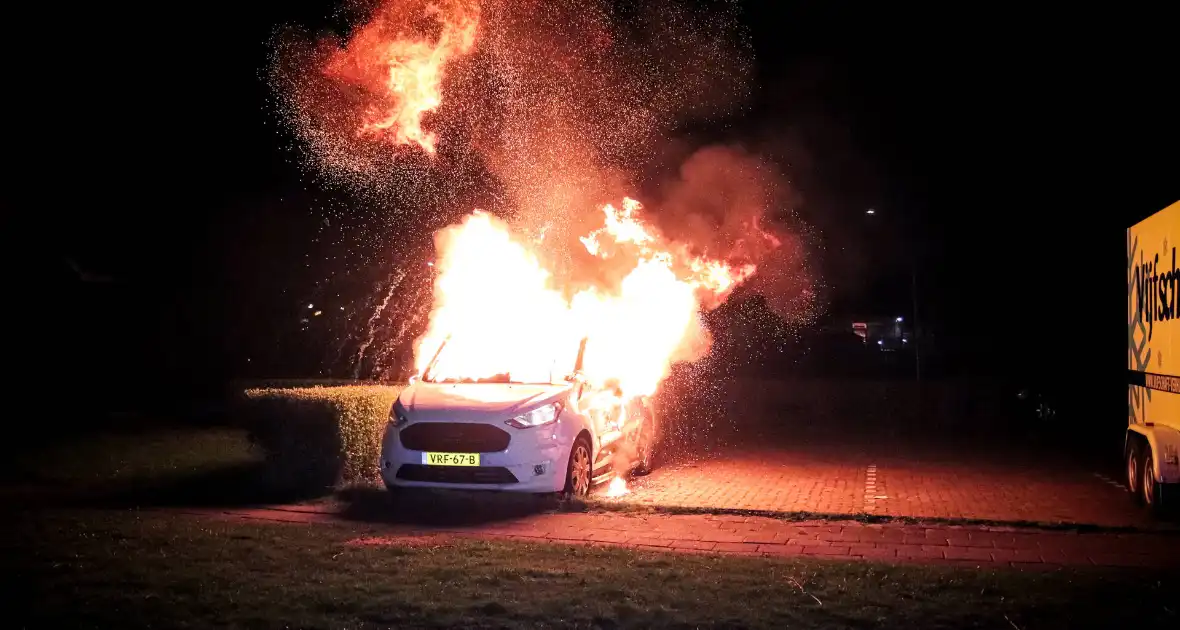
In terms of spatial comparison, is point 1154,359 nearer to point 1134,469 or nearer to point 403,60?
point 1134,469

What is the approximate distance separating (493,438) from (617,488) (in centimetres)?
260

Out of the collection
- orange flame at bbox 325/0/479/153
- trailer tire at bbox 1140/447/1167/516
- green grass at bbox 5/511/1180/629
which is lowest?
green grass at bbox 5/511/1180/629

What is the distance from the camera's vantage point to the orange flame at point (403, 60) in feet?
45.2

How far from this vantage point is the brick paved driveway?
35.1ft

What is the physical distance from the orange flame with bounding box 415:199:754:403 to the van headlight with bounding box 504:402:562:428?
3.69ft

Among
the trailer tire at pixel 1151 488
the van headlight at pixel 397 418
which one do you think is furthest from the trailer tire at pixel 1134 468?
→ the van headlight at pixel 397 418

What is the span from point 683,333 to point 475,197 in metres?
5.24

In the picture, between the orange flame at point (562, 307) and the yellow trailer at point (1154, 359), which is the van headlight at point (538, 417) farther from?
the yellow trailer at point (1154, 359)

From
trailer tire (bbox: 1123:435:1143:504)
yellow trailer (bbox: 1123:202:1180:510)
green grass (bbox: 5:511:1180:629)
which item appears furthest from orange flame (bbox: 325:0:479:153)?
trailer tire (bbox: 1123:435:1143:504)

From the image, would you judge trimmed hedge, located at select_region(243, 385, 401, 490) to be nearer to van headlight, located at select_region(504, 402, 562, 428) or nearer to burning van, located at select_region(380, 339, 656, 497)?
burning van, located at select_region(380, 339, 656, 497)

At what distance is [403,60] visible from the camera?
46.8 feet

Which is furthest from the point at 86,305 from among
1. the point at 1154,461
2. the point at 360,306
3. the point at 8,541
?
the point at 1154,461

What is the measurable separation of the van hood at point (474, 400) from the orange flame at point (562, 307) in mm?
609

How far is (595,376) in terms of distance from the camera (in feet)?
40.9
